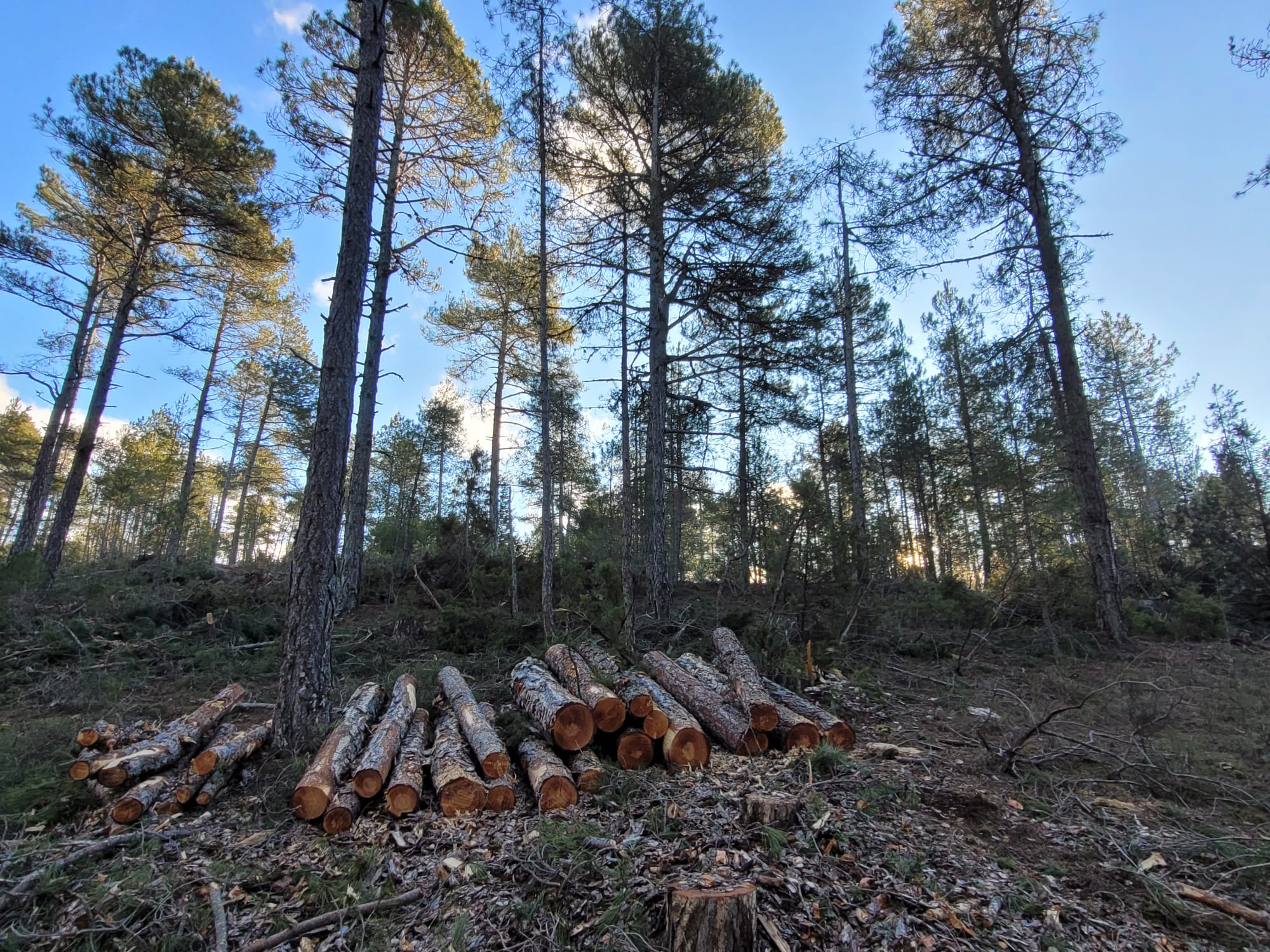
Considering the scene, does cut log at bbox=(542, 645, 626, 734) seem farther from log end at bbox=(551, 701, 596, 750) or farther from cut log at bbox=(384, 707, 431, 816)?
cut log at bbox=(384, 707, 431, 816)

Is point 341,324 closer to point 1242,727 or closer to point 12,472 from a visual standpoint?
point 1242,727

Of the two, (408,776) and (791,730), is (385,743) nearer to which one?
(408,776)

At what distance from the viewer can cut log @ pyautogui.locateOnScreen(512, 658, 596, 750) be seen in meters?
4.21

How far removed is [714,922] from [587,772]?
1.85 metres

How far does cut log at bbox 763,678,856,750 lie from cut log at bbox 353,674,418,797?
130 inches

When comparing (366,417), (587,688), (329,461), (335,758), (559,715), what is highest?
(366,417)

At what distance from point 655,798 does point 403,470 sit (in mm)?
20624

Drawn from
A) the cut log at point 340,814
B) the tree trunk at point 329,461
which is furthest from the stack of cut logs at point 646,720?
the tree trunk at point 329,461

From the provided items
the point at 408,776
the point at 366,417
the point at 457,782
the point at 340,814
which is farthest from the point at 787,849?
the point at 366,417

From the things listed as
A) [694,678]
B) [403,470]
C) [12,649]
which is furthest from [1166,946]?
[403,470]

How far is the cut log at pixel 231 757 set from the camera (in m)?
3.79

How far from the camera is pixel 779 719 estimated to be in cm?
459

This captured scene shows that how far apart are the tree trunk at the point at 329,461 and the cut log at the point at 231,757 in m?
0.15

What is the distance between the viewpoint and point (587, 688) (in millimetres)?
4672
